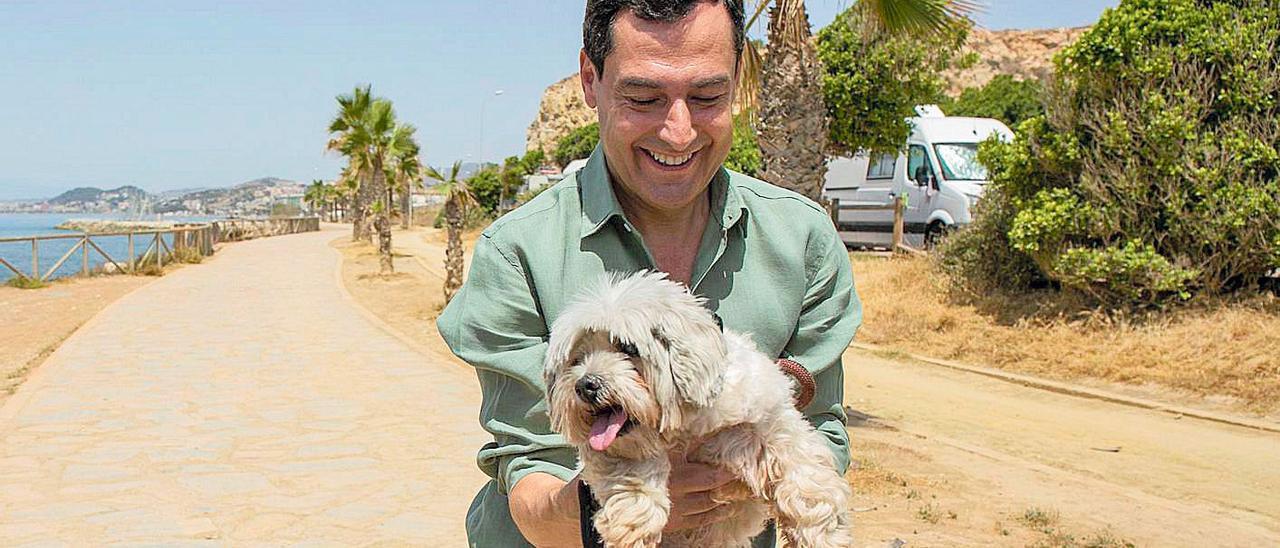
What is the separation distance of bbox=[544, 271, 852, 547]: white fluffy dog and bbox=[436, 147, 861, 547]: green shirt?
32 cm

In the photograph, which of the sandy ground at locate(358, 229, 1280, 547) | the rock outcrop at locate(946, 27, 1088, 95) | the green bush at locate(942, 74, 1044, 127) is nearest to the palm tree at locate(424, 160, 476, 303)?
the sandy ground at locate(358, 229, 1280, 547)

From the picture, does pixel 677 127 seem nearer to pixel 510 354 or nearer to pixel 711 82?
pixel 711 82

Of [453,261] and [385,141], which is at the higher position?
[385,141]

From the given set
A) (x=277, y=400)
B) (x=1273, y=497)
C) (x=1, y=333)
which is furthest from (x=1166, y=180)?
(x=1, y=333)

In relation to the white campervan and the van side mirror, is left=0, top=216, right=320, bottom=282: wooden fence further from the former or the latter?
the van side mirror

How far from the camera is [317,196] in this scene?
400 feet

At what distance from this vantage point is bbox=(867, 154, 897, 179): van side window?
29.5m

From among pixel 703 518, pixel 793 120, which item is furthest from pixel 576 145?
pixel 703 518

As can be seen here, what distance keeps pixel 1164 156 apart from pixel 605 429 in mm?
15124

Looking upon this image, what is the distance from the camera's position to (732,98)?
2.64 metres

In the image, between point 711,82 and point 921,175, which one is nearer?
point 711,82

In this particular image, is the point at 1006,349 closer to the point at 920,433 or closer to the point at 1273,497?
the point at 920,433

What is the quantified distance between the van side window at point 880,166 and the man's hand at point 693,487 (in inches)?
1094

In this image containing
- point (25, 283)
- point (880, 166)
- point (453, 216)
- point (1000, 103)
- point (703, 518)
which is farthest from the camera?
point (1000, 103)
